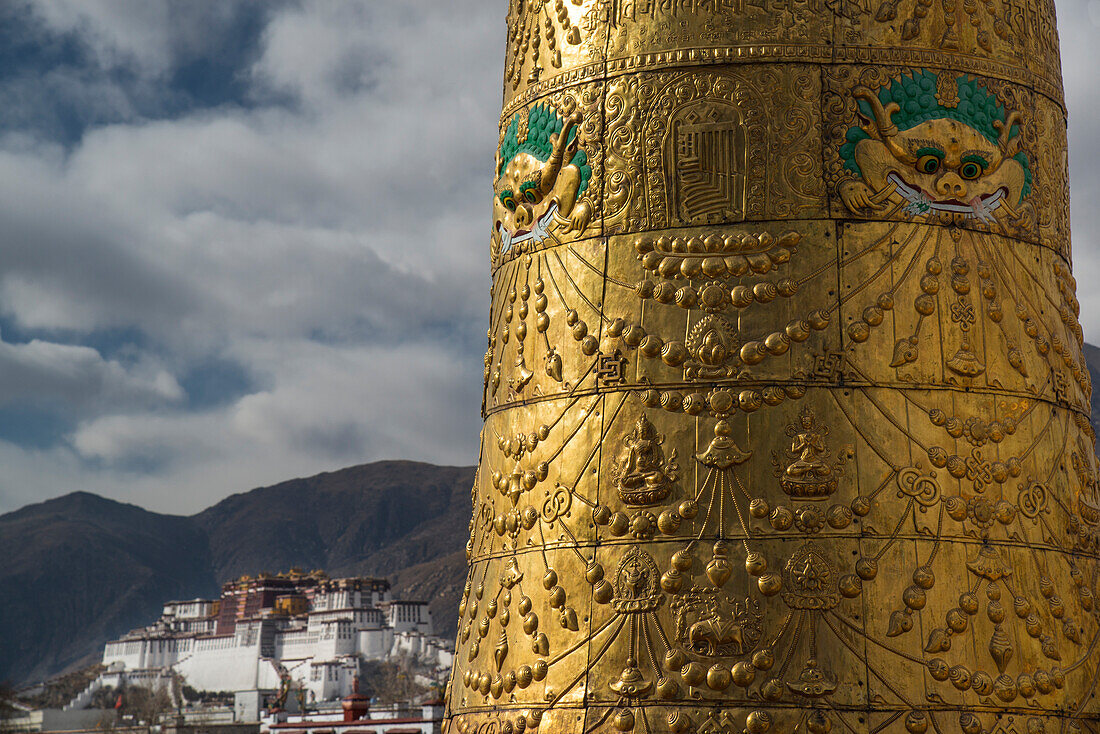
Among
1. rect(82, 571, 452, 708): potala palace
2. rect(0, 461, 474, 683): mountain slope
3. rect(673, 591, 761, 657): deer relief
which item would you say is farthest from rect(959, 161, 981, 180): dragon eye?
rect(0, 461, 474, 683): mountain slope

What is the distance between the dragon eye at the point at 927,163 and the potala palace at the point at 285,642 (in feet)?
215

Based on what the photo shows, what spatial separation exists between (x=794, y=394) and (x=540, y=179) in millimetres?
1370

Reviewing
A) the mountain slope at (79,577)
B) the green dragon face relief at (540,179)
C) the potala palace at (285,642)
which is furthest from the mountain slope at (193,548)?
the green dragon face relief at (540,179)

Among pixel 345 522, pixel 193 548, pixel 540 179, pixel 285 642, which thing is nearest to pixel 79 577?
pixel 193 548

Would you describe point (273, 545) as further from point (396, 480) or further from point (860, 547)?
point (860, 547)

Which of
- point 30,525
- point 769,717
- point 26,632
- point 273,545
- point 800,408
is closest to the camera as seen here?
point 769,717

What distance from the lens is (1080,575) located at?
4.48 metres

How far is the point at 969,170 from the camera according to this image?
459cm

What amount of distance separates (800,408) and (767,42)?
4.52 ft

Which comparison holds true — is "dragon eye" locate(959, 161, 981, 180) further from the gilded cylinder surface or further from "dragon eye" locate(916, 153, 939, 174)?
"dragon eye" locate(916, 153, 939, 174)

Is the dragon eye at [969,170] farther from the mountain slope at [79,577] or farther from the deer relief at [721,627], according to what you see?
the mountain slope at [79,577]

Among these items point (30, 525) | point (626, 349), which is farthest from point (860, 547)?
point (30, 525)

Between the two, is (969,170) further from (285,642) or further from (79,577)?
(79,577)

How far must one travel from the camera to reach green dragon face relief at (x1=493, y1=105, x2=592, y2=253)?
4.87 metres
